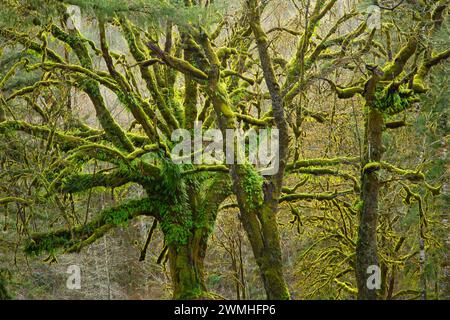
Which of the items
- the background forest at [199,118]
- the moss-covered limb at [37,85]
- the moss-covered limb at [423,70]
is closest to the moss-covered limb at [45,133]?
the background forest at [199,118]

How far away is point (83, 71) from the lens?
8086 millimetres

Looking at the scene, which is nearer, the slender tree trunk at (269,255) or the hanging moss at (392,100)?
the hanging moss at (392,100)

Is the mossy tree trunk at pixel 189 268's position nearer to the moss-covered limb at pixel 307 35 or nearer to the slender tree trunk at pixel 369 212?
the slender tree trunk at pixel 369 212

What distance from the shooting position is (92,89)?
8.90m

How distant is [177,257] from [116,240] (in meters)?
14.1

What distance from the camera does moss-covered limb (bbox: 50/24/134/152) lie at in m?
8.60

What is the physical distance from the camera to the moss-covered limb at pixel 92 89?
8.60 metres

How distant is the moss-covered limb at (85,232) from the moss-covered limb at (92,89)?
1021 mm

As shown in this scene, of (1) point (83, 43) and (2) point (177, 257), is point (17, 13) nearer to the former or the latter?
(1) point (83, 43)

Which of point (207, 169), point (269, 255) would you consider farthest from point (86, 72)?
A: point (269, 255)

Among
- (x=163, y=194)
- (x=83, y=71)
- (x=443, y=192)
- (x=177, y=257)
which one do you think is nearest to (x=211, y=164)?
(x=163, y=194)

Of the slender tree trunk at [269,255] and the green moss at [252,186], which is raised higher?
the green moss at [252,186]

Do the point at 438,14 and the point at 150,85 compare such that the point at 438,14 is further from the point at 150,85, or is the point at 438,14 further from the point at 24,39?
the point at 24,39

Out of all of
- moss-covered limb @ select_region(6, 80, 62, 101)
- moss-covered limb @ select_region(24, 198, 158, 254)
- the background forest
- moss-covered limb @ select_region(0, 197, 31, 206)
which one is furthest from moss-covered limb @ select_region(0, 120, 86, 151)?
moss-covered limb @ select_region(24, 198, 158, 254)
